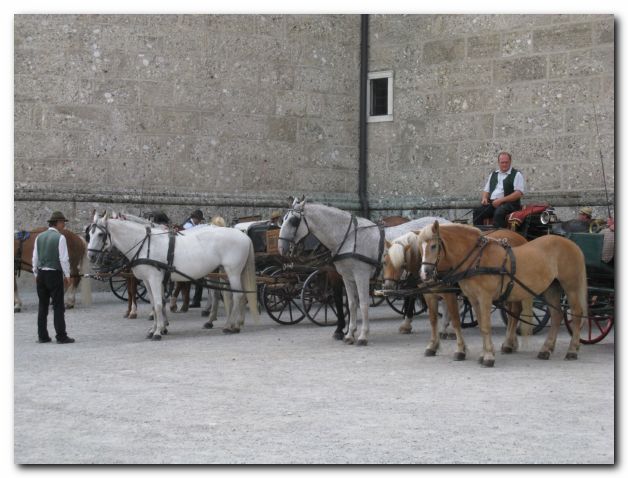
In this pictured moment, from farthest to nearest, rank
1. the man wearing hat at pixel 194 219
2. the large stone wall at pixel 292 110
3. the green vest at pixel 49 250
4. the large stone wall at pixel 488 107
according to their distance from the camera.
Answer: the large stone wall at pixel 292 110
the man wearing hat at pixel 194 219
the large stone wall at pixel 488 107
the green vest at pixel 49 250

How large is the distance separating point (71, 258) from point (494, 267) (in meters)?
8.04

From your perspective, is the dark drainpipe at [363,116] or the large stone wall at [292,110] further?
the dark drainpipe at [363,116]

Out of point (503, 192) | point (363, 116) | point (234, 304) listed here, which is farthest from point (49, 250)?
point (363, 116)

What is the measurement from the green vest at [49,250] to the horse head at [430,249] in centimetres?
410

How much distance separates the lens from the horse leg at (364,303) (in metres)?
12.0

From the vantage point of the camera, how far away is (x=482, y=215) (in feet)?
43.0

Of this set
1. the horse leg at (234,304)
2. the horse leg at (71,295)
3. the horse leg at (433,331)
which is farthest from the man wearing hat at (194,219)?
the horse leg at (433,331)

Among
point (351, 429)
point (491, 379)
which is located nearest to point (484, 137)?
point (491, 379)

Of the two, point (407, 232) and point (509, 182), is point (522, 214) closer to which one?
point (509, 182)

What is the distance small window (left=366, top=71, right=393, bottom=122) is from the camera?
64.6ft

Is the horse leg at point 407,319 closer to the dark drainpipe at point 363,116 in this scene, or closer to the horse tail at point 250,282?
the horse tail at point 250,282

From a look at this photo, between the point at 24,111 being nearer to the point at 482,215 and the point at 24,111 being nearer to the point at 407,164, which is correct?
the point at 407,164

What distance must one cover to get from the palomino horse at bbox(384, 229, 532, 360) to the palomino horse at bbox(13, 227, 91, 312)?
6.30m

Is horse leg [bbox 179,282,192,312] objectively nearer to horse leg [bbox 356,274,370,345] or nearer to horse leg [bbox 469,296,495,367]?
horse leg [bbox 356,274,370,345]
